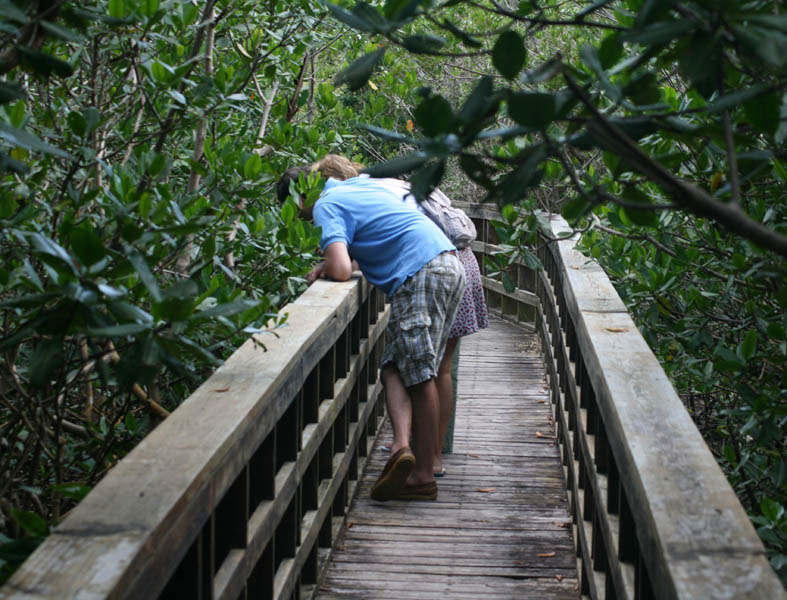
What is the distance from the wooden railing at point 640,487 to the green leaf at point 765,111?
751mm

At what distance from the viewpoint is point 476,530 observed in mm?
4461

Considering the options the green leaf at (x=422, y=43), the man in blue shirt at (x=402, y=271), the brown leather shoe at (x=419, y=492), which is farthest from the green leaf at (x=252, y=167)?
the brown leather shoe at (x=419, y=492)

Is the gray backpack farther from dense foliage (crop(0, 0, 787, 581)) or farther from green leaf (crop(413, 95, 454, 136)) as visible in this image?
green leaf (crop(413, 95, 454, 136))

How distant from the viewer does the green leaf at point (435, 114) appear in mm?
1188

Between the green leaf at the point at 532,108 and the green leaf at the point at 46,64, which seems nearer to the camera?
the green leaf at the point at 532,108

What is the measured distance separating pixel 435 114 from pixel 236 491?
158cm

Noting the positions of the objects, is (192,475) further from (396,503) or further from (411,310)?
(396,503)

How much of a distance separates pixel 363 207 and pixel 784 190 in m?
2.11

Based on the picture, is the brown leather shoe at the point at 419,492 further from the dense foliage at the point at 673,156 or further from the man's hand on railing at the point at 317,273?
the dense foliage at the point at 673,156

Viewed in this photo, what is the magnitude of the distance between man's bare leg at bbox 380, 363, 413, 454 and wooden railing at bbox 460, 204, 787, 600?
83 centimetres

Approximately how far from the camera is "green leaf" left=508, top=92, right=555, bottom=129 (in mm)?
1076

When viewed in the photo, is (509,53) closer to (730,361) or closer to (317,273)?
(730,361)

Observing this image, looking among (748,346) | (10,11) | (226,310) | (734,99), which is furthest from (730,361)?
(10,11)

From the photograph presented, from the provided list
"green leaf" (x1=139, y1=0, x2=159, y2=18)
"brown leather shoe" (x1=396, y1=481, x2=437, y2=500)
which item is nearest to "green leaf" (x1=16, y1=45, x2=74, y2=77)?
"green leaf" (x1=139, y1=0, x2=159, y2=18)
